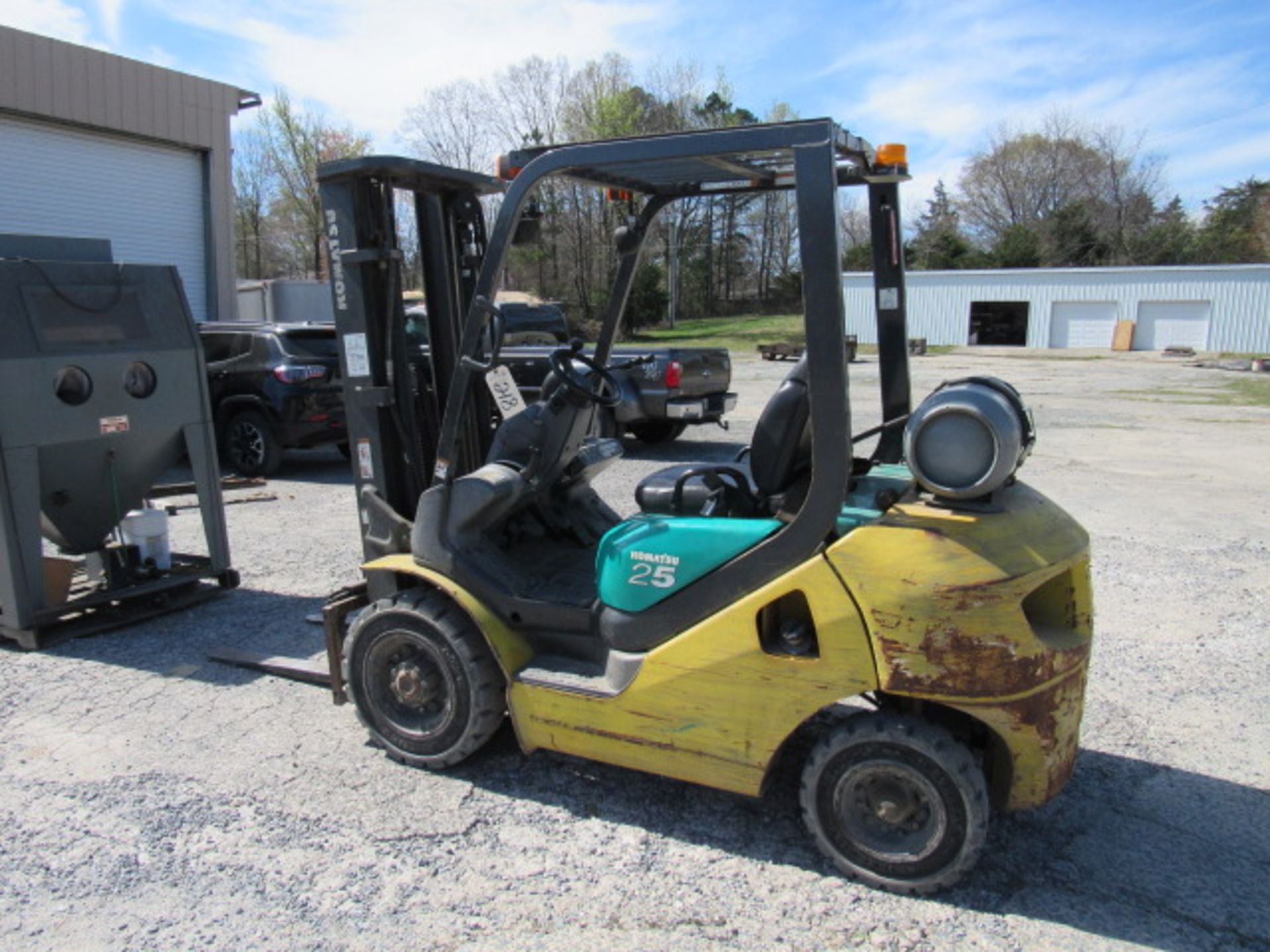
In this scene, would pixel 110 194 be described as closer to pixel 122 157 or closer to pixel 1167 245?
pixel 122 157

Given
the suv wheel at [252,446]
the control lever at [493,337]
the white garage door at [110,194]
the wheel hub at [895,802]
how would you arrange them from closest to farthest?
the wheel hub at [895,802] < the control lever at [493,337] < the suv wheel at [252,446] < the white garage door at [110,194]

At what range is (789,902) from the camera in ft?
9.83

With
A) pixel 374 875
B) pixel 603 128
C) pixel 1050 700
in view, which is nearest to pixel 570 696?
pixel 374 875

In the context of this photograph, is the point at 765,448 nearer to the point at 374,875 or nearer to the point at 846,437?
the point at 846,437

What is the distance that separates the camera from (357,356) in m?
4.36

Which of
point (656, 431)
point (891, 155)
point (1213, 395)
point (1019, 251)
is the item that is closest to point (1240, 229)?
point (1019, 251)

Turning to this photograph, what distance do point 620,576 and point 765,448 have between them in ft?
2.28

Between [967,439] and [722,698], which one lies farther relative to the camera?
[722,698]

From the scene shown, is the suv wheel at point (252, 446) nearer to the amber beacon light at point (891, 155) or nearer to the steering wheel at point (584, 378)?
the steering wheel at point (584, 378)

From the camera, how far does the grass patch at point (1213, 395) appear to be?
741 inches

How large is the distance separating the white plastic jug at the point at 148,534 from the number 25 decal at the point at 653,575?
4070mm

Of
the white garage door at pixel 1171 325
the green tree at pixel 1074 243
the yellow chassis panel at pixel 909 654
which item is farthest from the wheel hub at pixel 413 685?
the green tree at pixel 1074 243

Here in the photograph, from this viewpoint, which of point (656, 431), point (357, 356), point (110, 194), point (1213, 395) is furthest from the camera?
point (1213, 395)

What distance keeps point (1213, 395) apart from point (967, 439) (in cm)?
2103
